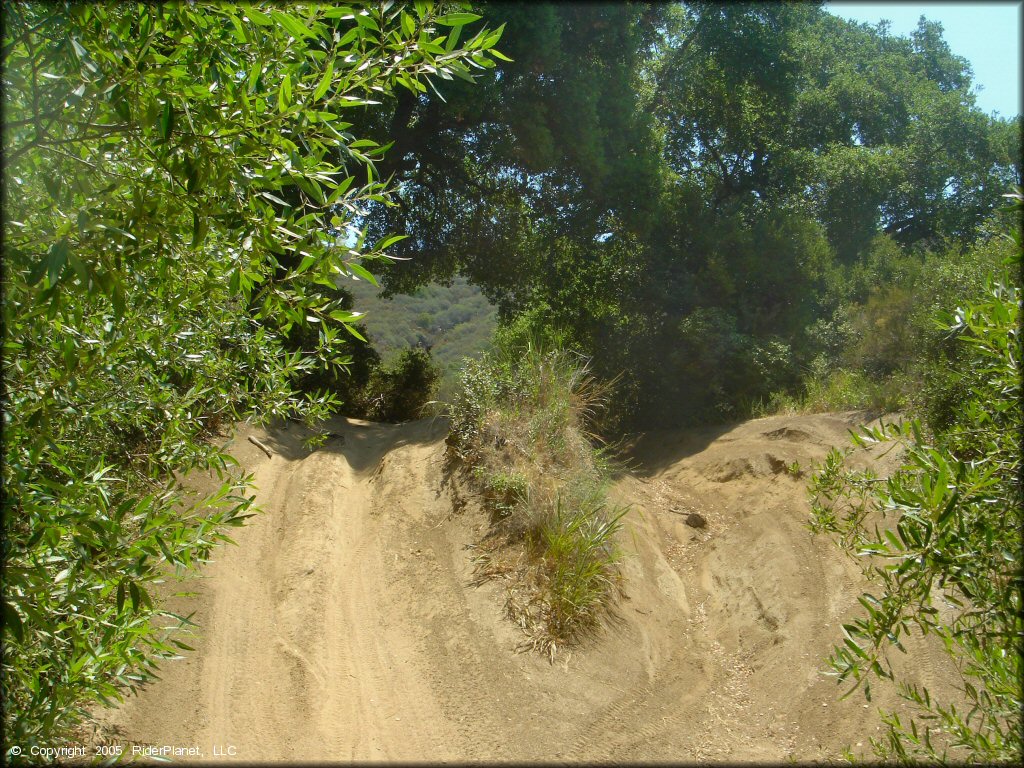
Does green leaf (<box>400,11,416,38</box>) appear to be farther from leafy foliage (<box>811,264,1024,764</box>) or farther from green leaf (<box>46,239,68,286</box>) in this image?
leafy foliage (<box>811,264,1024,764</box>)

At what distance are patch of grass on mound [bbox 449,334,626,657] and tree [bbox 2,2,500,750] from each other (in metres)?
4.51

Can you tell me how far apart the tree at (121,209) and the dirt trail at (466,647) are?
96.9 inches

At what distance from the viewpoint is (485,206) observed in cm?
1656

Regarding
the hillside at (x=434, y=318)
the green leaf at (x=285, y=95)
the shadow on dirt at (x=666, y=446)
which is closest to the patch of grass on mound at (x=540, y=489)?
the shadow on dirt at (x=666, y=446)

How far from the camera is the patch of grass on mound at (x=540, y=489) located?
7207mm

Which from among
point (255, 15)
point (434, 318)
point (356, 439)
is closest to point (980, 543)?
point (255, 15)

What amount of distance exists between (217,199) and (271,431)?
10.4m

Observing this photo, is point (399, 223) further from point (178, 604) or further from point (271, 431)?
point (178, 604)

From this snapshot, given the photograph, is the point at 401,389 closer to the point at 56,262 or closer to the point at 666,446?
the point at 666,446

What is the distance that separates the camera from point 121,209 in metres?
2.40

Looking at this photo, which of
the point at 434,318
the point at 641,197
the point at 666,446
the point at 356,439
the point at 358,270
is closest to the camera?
the point at 358,270

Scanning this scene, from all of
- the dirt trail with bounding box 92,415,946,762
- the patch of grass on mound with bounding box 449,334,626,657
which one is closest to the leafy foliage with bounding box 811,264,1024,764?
the dirt trail with bounding box 92,415,946,762

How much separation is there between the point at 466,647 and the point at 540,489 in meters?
2.14

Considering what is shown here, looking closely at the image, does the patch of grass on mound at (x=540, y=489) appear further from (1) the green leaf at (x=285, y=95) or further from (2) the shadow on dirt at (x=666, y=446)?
(1) the green leaf at (x=285, y=95)
